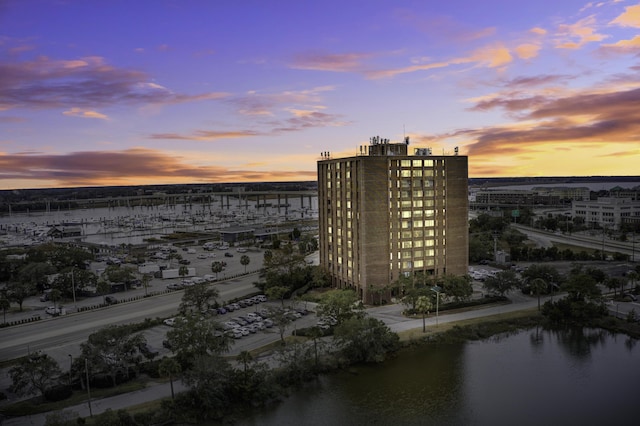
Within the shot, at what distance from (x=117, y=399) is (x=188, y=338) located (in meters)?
3.33

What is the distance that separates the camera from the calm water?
57.5 feet

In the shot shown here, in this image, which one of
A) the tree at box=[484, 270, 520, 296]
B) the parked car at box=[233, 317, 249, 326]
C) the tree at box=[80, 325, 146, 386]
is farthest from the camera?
the tree at box=[484, 270, 520, 296]

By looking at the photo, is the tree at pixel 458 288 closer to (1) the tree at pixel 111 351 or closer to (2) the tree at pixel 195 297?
(2) the tree at pixel 195 297

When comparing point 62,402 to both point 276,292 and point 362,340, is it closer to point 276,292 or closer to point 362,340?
Result: point 362,340

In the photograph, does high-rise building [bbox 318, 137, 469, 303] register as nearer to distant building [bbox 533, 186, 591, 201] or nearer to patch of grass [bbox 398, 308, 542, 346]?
patch of grass [bbox 398, 308, 542, 346]

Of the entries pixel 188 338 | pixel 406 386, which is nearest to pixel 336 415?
pixel 406 386

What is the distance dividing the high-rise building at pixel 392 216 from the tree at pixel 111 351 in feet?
51.3

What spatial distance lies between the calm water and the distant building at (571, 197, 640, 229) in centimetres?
4753

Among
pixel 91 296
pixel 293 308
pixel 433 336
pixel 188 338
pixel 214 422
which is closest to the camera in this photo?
pixel 214 422

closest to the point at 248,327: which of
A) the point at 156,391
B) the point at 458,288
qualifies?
the point at 156,391

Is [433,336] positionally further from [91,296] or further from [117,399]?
[91,296]

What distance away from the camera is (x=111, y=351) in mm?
19531

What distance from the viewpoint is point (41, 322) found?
28.2 m

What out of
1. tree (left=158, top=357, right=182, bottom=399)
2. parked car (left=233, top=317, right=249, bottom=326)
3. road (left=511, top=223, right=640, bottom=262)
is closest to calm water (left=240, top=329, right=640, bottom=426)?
tree (left=158, top=357, right=182, bottom=399)
